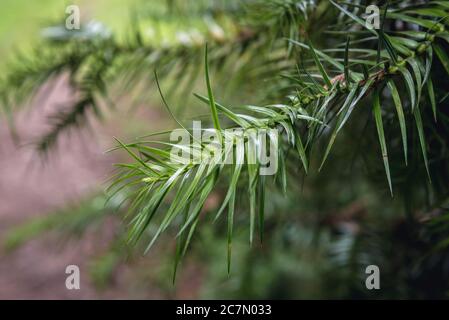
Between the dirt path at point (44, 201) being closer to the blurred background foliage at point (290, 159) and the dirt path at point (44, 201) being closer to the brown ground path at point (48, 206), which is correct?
the brown ground path at point (48, 206)

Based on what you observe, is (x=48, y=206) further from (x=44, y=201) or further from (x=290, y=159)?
(x=290, y=159)

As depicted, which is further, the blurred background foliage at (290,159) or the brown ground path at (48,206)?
the brown ground path at (48,206)

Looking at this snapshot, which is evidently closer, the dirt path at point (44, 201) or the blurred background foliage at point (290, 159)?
the blurred background foliage at point (290, 159)

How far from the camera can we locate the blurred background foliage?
617 millimetres

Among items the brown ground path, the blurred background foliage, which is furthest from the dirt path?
the blurred background foliage

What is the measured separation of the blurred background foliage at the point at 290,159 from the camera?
0.62 metres

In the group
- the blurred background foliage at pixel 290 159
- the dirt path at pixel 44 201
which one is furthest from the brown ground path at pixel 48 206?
the blurred background foliage at pixel 290 159

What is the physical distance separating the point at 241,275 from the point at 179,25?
0.59 m

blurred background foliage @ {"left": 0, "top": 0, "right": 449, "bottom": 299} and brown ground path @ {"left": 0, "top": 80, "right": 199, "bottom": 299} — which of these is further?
brown ground path @ {"left": 0, "top": 80, "right": 199, "bottom": 299}

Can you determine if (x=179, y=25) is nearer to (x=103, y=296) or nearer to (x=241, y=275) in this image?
(x=241, y=275)

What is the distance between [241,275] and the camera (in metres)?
1.16

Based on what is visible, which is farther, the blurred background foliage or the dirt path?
the dirt path

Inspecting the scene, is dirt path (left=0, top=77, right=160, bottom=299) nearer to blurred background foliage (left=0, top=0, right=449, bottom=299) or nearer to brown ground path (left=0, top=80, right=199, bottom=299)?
brown ground path (left=0, top=80, right=199, bottom=299)
